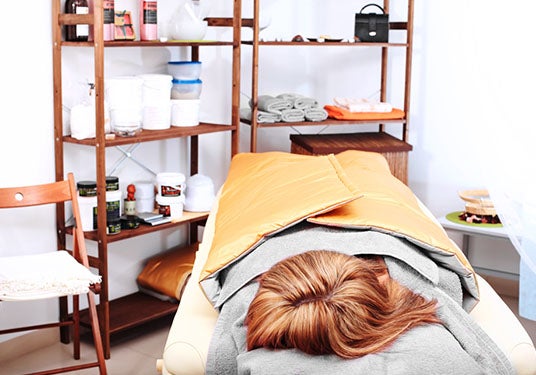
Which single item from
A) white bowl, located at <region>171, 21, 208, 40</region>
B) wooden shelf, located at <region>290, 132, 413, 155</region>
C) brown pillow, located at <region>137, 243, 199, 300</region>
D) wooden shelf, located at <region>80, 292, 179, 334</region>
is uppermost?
white bowl, located at <region>171, 21, 208, 40</region>

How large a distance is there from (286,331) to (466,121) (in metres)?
2.83

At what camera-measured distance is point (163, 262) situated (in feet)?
13.1

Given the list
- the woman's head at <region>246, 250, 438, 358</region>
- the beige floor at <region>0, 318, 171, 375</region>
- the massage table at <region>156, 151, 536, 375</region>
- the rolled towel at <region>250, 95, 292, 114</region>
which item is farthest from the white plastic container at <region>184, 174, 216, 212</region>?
the woman's head at <region>246, 250, 438, 358</region>

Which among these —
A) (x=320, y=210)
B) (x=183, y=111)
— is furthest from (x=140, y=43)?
(x=320, y=210)

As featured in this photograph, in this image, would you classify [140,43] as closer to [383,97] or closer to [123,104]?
[123,104]

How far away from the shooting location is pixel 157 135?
348cm

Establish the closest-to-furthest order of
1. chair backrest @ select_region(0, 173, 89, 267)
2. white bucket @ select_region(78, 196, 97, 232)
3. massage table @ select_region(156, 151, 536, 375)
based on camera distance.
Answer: massage table @ select_region(156, 151, 536, 375) < chair backrest @ select_region(0, 173, 89, 267) < white bucket @ select_region(78, 196, 97, 232)

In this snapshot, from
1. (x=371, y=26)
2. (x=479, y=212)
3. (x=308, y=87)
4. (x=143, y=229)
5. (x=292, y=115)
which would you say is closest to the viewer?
(x=143, y=229)

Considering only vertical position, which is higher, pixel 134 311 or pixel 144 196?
pixel 144 196

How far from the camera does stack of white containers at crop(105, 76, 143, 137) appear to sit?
344cm

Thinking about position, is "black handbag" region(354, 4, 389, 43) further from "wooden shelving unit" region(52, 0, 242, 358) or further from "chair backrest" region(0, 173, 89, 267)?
"chair backrest" region(0, 173, 89, 267)

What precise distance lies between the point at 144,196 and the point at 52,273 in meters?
0.96

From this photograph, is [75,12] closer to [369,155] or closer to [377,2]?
[369,155]

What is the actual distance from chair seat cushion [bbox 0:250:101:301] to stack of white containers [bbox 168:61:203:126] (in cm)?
98
